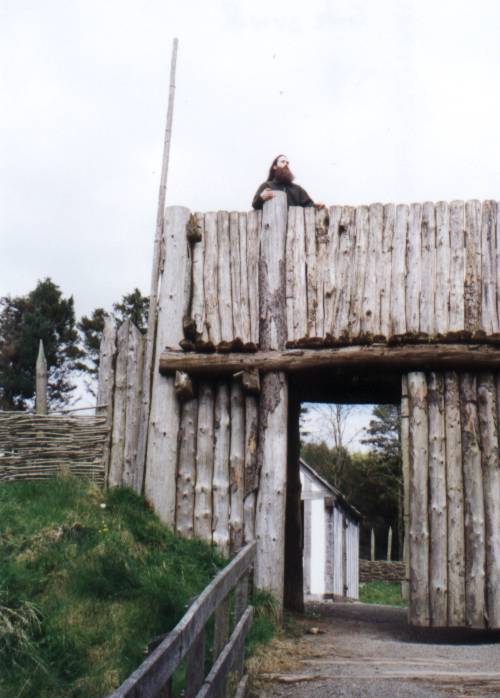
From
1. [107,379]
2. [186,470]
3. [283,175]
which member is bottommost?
[186,470]

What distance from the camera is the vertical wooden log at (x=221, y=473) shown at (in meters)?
8.81

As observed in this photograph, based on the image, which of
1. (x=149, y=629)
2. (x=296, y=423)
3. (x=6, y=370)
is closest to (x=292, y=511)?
(x=296, y=423)

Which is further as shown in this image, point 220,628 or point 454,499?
point 454,499

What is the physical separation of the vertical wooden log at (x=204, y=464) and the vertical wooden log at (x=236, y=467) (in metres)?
0.21

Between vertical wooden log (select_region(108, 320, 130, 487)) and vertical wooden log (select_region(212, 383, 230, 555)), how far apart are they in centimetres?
107

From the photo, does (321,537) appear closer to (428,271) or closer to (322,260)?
(322,260)

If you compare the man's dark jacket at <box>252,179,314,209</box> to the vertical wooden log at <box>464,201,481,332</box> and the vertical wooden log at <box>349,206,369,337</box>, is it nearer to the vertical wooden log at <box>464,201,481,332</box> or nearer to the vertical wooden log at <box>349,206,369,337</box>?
the vertical wooden log at <box>349,206,369,337</box>

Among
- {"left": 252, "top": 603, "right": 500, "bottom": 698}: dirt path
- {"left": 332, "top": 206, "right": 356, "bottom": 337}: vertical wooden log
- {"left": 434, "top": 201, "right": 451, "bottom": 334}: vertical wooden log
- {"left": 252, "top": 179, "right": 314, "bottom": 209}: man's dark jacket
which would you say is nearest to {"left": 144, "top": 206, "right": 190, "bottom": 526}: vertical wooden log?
{"left": 252, "top": 179, "right": 314, "bottom": 209}: man's dark jacket

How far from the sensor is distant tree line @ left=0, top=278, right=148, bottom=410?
90.9 feet

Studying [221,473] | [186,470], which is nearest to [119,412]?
[186,470]

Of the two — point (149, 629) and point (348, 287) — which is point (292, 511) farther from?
point (149, 629)

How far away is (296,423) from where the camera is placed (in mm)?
11062

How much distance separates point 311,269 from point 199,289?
118 cm

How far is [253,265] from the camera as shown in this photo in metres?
9.25
